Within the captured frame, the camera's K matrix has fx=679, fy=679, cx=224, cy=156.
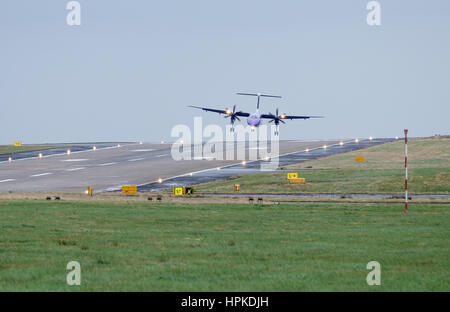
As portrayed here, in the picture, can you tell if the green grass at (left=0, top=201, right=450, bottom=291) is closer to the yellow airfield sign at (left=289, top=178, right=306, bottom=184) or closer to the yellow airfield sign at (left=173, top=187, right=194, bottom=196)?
the yellow airfield sign at (left=173, top=187, right=194, bottom=196)

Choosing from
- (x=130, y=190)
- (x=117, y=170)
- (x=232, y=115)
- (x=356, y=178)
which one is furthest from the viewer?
(x=232, y=115)

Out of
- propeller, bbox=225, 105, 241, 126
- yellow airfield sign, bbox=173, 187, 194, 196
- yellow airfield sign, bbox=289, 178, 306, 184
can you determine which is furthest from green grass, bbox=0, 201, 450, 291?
propeller, bbox=225, 105, 241, 126

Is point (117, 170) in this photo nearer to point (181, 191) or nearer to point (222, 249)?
point (181, 191)

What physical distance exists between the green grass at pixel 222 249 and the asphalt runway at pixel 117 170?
30776 millimetres

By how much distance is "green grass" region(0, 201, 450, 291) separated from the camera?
15.4m

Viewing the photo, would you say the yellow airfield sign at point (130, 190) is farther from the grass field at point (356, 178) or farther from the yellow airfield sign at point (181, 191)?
the grass field at point (356, 178)

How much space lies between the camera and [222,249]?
2034cm

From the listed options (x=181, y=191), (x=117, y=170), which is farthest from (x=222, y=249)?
(x=117, y=170)

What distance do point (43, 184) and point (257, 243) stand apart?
47.6 m

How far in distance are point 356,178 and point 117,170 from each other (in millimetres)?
30114

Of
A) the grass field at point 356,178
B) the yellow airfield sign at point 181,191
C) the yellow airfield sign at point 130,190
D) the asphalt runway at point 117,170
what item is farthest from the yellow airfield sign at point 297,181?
the yellow airfield sign at point 130,190

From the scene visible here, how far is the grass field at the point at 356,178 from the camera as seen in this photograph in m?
55.4

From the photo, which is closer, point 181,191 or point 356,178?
point 181,191
